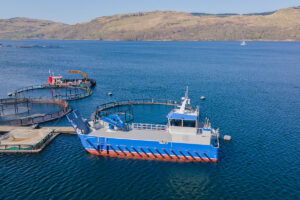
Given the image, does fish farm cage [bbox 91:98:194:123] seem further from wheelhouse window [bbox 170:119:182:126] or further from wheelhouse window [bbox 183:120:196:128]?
wheelhouse window [bbox 183:120:196:128]

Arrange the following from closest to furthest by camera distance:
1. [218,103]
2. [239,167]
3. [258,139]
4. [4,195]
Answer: [4,195]
[239,167]
[258,139]
[218,103]

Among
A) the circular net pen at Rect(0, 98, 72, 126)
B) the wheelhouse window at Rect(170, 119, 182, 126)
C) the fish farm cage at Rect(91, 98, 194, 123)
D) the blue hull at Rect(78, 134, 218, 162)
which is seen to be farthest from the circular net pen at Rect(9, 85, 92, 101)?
the wheelhouse window at Rect(170, 119, 182, 126)

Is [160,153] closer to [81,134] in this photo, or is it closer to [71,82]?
[81,134]

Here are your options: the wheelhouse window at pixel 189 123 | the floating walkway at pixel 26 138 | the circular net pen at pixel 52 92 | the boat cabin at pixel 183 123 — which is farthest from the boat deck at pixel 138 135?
the circular net pen at pixel 52 92

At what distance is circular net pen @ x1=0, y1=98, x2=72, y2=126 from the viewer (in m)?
55.0

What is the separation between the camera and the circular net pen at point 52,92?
8094cm

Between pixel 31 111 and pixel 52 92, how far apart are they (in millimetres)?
22854

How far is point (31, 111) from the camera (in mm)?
63781

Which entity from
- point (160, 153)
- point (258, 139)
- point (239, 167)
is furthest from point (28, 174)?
point (258, 139)

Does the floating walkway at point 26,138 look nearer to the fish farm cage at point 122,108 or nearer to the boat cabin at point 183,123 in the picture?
the fish farm cage at point 122,108

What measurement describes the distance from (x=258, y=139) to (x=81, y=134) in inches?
1418

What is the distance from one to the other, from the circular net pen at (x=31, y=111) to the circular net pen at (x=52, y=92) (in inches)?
331

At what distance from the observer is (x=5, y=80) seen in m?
107

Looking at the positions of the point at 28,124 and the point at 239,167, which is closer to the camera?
the point at 239,167
